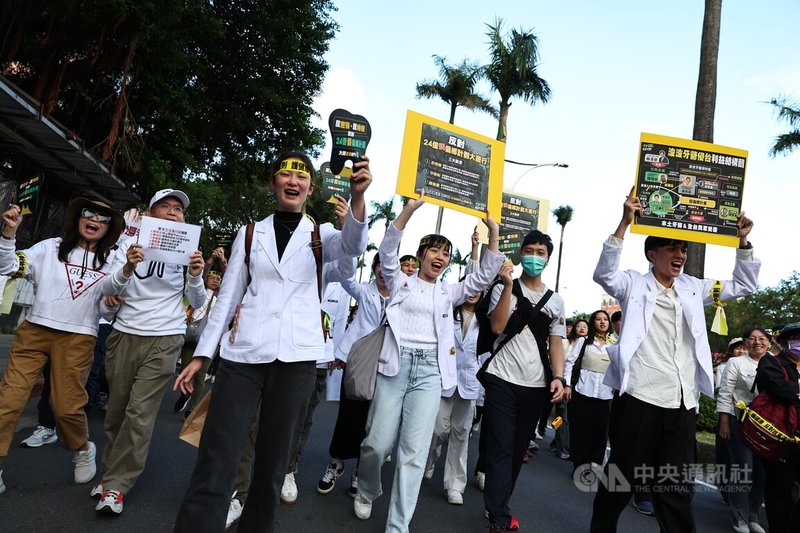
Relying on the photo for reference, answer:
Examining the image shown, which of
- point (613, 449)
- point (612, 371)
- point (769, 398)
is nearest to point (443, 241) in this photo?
point (612, 371)

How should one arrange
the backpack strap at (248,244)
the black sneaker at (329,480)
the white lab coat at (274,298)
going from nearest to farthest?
the white lab coat at (274,298)
the backpack strap at (248,244)
the black sneaker at (329,480)

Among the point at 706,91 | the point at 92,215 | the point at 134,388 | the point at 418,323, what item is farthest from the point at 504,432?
the point at 706,91

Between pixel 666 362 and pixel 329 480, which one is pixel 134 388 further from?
pixel 666 362

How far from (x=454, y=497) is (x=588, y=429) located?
2.58 m

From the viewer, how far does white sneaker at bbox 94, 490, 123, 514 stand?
3.65 meters

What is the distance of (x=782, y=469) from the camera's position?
4535 millimetres

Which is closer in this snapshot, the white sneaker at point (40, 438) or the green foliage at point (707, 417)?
the white sneaker at point (40, 438)

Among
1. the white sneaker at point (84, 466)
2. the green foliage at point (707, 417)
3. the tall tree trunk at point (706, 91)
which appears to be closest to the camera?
the white sneaker at point (84, 466)

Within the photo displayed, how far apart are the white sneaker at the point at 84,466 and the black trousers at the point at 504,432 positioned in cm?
296

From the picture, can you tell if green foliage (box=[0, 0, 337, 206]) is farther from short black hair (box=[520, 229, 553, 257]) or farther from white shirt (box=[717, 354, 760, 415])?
white shirt (box=[717, 354, 760, 415])

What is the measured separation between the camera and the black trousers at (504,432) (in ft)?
13.7

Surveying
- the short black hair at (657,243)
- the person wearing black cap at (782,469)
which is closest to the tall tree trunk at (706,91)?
the person wearing black cap at (782,469)

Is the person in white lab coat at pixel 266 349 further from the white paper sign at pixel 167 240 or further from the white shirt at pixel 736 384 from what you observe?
the white shirt at pixel 736 384

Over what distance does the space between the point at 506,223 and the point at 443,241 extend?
4937 mm
